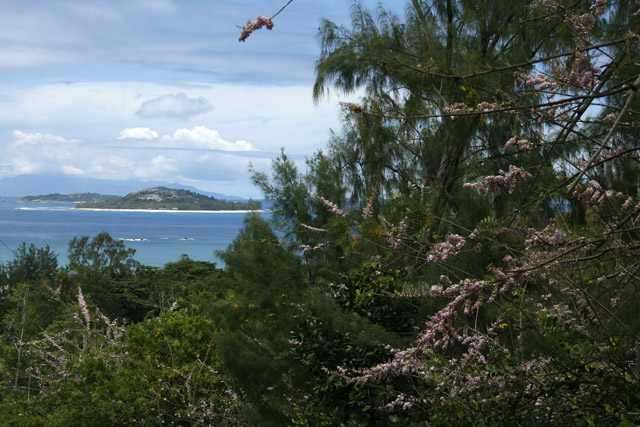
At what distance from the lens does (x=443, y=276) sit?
6.32 ft

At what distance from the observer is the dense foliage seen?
1831 millimetres

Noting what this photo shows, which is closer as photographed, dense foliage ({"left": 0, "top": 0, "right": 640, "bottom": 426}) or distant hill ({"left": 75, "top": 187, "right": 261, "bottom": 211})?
dense foliage ({"left": 0, "top": 0, "right": 640, "bottom": 426})

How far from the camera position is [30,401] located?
5426 mm

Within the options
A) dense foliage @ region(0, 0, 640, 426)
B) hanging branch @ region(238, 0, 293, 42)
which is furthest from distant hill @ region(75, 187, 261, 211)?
hanging branch @ region(238, 0, 293, 42)

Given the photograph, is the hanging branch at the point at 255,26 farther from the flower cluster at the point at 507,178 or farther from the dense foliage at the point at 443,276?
the flower cluster at the point at 507,178

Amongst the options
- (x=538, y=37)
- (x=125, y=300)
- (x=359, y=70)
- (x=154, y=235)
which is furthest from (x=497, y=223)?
(x=154, y=235)

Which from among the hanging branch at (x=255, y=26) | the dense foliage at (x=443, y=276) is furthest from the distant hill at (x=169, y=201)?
the hanging branch at (x=255, y=26)

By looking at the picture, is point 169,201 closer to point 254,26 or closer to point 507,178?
point 254,26

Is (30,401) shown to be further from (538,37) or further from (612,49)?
(612,49)

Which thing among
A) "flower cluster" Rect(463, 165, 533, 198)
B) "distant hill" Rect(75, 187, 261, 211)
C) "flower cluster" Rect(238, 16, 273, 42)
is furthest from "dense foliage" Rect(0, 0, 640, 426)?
"distant hill" Rect(75, 187, 261, 211)

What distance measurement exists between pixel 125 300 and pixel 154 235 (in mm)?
61922

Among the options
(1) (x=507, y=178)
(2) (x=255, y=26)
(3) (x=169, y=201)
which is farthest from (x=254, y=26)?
(3) (x=169, y=201)

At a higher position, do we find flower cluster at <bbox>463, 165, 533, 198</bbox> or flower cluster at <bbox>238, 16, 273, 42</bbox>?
flower cluster at <bbox>238, 16, 273, 42</bbox>

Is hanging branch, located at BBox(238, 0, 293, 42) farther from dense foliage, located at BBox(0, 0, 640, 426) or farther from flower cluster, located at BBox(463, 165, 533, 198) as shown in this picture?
flower cluster, located at BBox(463, 165, 533, 198)
